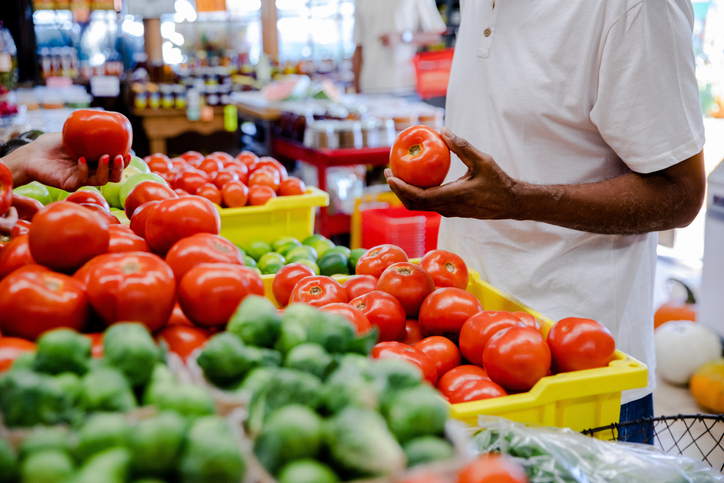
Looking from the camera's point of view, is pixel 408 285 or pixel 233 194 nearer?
pixel 408 285

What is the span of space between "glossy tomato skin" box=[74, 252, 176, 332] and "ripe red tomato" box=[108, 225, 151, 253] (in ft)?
0.43

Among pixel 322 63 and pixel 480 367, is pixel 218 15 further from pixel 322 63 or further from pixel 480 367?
pixel 480 367

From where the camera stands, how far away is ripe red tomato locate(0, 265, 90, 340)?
2.90 ft

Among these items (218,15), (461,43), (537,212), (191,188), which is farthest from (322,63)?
(537,212)

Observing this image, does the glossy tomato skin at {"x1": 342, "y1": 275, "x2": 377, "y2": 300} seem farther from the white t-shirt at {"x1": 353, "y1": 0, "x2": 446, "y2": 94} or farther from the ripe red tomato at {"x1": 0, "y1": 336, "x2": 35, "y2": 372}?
the white t-shirt at {"x1": 353, "y1": 0, "x2": 446, "y2": 94}

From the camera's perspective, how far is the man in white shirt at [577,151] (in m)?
1.46

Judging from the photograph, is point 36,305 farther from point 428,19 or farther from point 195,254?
point 428,19

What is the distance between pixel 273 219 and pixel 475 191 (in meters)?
1.53

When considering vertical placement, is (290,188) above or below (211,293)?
below

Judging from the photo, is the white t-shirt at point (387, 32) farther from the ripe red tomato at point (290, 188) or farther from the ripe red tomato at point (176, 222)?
the ripe red tomato at point (176, 222)

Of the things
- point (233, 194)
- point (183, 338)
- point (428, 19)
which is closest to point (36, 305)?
point (183, 338)

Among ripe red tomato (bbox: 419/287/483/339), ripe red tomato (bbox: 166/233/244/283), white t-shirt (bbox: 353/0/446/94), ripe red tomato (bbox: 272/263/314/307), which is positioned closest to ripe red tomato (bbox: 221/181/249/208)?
ripe red tomato (bbox: 272/263/314/307)

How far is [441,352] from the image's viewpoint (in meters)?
1.38

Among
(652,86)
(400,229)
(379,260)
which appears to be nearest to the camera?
(652,86)
